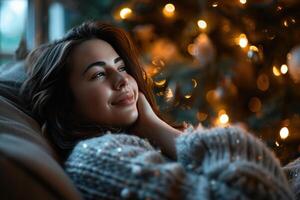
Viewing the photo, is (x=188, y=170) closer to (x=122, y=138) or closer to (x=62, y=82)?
(x=122, y=138)

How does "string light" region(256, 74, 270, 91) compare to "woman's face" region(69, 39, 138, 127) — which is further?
"string light" region(256, 74, 270, 91)

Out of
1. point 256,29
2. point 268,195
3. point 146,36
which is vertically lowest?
point 268,195

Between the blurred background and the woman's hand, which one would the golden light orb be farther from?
the woman's hand

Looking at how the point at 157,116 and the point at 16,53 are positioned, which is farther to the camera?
the point at 16,53

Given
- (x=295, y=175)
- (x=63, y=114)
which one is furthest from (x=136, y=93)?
(x=295, y=175)

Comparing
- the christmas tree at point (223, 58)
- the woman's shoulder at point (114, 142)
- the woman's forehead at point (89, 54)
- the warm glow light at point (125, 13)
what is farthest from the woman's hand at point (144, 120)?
the warm glow light at point (125, 13)

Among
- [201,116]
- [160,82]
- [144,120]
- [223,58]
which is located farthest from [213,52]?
[144,120]

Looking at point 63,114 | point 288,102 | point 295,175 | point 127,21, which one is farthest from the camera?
point 127,21

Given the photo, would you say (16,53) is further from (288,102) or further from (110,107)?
(288,102)

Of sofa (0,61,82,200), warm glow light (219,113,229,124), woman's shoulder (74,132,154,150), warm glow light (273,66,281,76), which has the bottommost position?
sofa (0,61,82,200)

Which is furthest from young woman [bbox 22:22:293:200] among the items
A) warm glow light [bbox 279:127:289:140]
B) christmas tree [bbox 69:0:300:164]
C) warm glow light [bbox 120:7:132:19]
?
warm glow light [bbox 120:7:132:19]

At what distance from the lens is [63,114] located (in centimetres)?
115

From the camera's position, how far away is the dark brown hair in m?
1.10

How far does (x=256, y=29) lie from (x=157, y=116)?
2.38 ft
